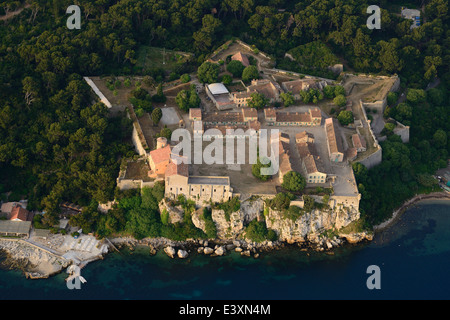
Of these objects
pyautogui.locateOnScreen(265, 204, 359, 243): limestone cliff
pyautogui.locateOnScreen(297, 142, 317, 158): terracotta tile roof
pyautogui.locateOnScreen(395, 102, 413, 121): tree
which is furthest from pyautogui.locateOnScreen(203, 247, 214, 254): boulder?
pyautogui.locateOnScreen(395, 102, 413, 121): tree

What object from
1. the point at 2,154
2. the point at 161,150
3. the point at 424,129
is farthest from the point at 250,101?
the point at 2,154

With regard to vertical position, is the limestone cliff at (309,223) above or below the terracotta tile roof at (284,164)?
below

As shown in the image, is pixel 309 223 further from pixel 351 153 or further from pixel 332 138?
pixel 332 138

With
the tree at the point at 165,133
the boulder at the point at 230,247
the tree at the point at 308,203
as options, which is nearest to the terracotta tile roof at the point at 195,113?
the tree at the point at 165,133

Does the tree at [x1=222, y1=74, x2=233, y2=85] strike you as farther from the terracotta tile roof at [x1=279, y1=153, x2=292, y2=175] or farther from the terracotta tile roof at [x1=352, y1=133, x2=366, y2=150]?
the terracotta tile roof at [x1=352, y1=133, x2=366, y2=150]

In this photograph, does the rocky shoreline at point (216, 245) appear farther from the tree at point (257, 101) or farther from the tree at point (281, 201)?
the tree at point (257, 101)

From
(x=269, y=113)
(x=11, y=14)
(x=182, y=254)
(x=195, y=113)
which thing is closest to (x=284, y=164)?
(x=269, y=113)

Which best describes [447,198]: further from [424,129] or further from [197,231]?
[197,231]
